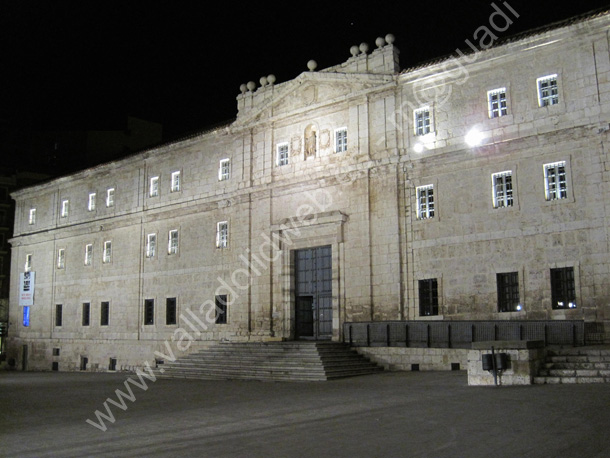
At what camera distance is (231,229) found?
106ft

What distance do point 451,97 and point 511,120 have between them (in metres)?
2.77

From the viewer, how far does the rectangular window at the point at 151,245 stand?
3631 centimetres

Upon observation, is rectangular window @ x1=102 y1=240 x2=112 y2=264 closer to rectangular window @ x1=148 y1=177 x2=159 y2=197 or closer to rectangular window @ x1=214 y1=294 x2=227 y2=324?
rectangular window @ x1=148 y1=177 x2=159 y2=197

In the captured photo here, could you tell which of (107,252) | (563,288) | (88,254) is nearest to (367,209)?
(563,288)

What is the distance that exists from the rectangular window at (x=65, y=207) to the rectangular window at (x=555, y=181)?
3208 cm

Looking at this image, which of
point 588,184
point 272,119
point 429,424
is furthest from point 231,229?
point 429,424

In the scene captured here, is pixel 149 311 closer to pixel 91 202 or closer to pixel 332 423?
pixel 91 202

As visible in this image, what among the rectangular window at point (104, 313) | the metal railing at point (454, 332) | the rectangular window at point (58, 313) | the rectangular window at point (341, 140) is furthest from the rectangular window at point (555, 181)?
the rectangular window at point (58, 313)

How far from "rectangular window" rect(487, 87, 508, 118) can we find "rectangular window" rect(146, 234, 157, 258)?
68.0ft

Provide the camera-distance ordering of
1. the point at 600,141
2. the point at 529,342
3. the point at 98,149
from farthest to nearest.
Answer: the point at 98,149 < the point at 600,141 < the point at 529,342

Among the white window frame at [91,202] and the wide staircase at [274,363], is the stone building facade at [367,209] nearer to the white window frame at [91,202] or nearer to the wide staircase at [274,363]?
the white window frame at [91,202]

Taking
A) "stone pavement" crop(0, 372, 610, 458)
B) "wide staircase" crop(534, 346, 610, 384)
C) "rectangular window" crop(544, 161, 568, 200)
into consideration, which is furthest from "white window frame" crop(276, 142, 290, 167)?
"wide staircase" crop(534, 346, 610, 384)

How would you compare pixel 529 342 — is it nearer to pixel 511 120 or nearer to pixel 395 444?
Result: pixel 395 444

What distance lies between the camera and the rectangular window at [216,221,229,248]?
32.6 m
